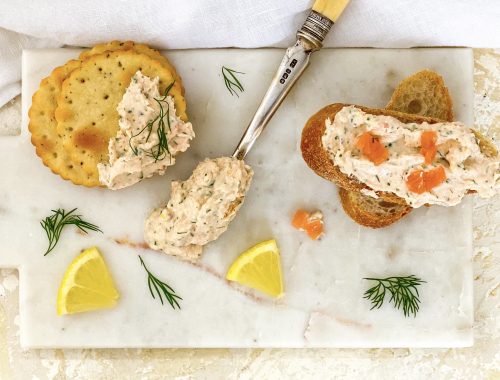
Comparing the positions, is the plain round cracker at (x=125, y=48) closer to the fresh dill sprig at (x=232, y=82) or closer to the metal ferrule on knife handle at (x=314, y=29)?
the fresh dill sprig at (x=232, y=82)

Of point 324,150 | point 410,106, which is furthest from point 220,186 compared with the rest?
point 410,106

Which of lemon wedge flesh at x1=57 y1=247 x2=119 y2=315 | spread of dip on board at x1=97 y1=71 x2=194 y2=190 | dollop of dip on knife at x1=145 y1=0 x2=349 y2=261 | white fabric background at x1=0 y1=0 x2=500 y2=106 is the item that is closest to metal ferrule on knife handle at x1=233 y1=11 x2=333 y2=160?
dollop of dip on knife at x1=145 y1=0 x2=349 y2=261

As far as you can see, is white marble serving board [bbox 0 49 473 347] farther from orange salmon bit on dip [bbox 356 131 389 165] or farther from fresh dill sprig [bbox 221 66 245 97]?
orange salmon bit on dip [bbox 356 131 389 165]

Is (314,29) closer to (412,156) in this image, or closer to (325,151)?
(325,151)

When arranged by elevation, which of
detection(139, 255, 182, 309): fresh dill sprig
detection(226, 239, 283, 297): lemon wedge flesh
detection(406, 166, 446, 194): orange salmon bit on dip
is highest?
detection(406, 166, 446, 194): orange salmon bit on dip

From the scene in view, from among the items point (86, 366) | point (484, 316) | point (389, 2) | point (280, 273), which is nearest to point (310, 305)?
point (280, 273)

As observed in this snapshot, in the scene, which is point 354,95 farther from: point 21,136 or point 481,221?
point 21,136
